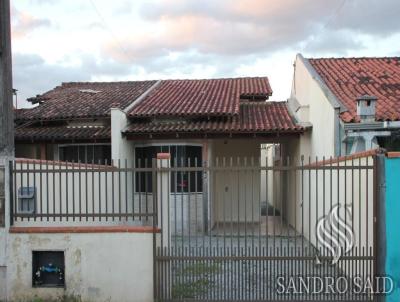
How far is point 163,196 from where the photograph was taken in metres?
6.34

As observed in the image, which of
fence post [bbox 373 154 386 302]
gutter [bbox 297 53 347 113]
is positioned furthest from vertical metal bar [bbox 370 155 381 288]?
gutter [bbox 297 53 347 113]

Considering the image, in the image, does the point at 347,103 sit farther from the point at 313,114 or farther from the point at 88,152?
the point at 88,152

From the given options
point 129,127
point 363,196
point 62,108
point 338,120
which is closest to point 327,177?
point 338,120

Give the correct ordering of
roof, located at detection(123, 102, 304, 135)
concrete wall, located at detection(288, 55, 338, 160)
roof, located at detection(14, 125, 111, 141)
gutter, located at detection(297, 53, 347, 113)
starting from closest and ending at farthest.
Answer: gutter, located at detection(297, 53, 347, 113) < concrete wall, located at detection(288, 55, 338, 160) < roof, located at detection(123, 102, 304, 135) < roof, located at detection(14, 125, 111, 141)

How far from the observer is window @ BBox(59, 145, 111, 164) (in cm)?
1340

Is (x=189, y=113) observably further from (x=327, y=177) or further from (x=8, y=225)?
(x=8, y=225)

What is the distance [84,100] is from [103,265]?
1001cm

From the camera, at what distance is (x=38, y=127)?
14.1 m

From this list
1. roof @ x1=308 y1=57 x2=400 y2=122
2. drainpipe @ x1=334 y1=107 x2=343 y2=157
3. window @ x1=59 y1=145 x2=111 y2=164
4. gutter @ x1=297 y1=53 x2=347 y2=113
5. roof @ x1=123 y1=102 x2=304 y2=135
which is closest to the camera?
drainpipe @ x1=334 y1=107 x2=343 y2=157

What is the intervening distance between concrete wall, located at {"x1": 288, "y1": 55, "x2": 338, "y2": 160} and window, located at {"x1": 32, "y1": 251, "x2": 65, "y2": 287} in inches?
237

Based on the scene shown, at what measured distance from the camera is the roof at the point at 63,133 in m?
12.9

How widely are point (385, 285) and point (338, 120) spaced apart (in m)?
4.32

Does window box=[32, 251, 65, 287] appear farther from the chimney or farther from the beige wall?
the beige wall

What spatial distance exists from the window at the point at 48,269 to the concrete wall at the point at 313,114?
601 centimetres
